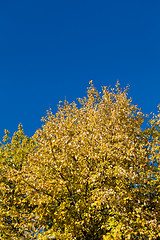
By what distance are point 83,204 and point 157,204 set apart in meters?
4.54

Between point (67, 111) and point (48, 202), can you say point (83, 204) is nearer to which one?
point (48, 202)

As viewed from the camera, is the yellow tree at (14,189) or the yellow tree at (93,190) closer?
the yellow tree at (93,190)

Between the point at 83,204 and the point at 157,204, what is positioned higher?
the point at 83,204

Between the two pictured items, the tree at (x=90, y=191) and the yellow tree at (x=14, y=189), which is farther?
the yellow tree at (x=14, y=189)

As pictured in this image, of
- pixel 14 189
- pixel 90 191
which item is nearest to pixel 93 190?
pixel 90 191

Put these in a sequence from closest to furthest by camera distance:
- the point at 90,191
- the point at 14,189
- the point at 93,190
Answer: the point at 93,190, the point at 90,191, the point at 14,189

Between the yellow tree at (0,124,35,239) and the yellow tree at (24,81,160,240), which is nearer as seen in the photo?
the yellow tree at (24,81,160,240)

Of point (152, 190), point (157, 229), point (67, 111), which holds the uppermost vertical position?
point (67, 111)

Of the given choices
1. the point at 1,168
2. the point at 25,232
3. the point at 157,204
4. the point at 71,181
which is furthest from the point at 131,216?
the point at 1,168

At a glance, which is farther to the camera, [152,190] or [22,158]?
[22,158]

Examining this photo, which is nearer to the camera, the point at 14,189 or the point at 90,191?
the point at 90,191

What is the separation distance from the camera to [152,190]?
48.3 ft

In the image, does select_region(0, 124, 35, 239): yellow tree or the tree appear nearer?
the tree

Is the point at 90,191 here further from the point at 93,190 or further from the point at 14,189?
the point at 14,189
